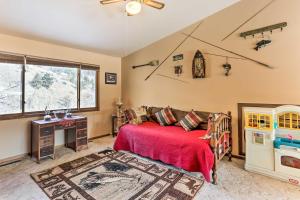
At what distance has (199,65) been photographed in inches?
144

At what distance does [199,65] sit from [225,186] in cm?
235

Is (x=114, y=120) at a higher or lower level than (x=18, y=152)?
higher

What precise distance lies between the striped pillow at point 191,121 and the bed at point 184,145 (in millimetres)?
384

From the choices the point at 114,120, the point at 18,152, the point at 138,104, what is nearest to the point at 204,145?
the point at 138,104

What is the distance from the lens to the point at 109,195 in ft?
7.02

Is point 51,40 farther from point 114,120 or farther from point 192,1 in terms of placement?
point 192,1

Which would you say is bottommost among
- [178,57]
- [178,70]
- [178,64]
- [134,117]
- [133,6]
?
[134,117]

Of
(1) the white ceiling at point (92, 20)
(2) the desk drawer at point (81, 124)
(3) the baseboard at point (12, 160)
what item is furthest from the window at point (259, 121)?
(3) the baseboard at point (12, 160)

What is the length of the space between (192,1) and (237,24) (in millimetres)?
985

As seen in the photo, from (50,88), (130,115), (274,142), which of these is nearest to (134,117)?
(130,115)

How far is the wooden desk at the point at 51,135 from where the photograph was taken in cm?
321

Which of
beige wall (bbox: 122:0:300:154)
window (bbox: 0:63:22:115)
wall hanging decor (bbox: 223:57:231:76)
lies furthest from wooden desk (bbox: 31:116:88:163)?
wall hanging decor (bbox: 223:57:231:76)

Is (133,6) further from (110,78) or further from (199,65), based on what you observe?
(110,78)

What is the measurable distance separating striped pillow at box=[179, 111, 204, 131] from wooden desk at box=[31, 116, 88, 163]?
2.26m
